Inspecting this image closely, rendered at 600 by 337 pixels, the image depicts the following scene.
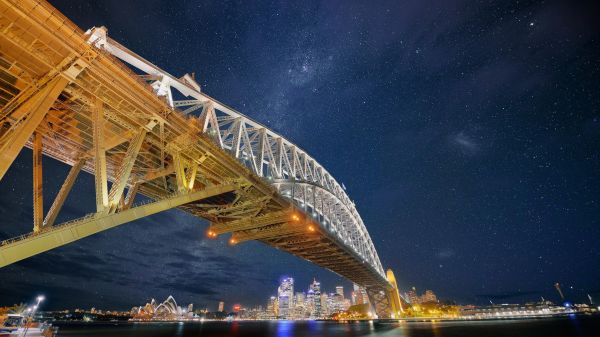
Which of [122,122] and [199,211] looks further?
Result: [199,211]

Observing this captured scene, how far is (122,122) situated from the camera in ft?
47.7

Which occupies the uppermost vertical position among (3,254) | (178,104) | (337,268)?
(178,104)

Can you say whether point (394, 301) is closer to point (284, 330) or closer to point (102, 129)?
point (284, 330)

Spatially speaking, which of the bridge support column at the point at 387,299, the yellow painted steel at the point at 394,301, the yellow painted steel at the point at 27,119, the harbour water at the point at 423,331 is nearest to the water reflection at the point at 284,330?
the harbour water at the point at 423,331

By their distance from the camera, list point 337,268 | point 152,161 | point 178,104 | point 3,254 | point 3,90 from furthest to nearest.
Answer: point 337,268 < point 152,161 < point 178,104 < point 3,90 < point 3,254

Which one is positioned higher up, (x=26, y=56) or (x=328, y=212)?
(x=328, y=212)

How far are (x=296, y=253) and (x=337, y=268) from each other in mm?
14739

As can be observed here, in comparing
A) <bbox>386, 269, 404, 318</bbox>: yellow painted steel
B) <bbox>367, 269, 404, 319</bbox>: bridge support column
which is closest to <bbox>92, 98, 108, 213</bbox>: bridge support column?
<bbox>367, 269, 404, 319</bbox>: bridge support column

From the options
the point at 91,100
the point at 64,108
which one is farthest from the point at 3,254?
the point at 64,108

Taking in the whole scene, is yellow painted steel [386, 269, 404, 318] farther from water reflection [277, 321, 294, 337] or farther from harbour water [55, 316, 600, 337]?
water reflection [277, 321, 294, 337]

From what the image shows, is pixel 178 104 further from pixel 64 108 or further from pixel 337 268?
pixel 337 268

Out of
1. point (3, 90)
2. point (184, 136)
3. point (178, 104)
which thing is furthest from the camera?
point (178, 104)

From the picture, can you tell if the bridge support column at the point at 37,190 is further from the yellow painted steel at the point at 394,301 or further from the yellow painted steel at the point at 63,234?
the yellow painted steel at the point at 394,301

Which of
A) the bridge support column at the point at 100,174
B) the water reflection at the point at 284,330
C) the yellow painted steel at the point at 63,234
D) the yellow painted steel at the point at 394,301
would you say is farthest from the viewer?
the yellow painted steel at the point at 394,301
